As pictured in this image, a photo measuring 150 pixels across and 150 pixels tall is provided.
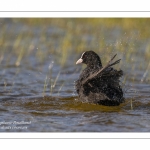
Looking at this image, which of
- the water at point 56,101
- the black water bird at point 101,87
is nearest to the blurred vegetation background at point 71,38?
the water at point 56,101

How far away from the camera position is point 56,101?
966cm

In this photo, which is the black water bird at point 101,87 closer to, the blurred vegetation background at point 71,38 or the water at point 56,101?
the water at point 56,101

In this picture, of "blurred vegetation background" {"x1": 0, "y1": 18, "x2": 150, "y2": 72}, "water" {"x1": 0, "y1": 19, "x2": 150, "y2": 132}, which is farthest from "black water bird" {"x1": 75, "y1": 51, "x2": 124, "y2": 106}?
"blurred vegetation background" {"x1": 0, "y1": 18, "x2": 150, "y2": 72}

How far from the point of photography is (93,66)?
9328mm

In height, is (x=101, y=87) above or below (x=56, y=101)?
above

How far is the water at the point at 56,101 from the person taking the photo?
7.97m

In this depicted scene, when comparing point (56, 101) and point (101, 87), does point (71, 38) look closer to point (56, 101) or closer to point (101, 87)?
point (56, 101)

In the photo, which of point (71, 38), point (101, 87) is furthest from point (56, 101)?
point (71, 38)

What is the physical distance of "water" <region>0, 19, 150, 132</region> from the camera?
26.1 feet

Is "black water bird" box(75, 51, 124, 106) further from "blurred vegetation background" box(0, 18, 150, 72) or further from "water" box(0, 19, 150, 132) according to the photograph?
"blurred vegetation background" box(0, 18, 150, 72)

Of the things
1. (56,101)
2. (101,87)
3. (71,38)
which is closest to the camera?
(101,87)

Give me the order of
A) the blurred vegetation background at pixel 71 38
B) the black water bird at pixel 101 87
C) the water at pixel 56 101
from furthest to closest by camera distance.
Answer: the blurred vegetation background at pixel 71 38 → the black water bird at pixel 101 87 → the water at pixel 56 101
